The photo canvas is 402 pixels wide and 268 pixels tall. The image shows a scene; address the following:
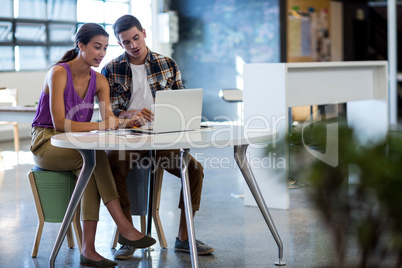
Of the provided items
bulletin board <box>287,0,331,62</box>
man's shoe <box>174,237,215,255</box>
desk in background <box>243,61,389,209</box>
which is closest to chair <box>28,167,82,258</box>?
man's shoe <box>174,237,215,255</box>

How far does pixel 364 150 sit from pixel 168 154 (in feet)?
7.95

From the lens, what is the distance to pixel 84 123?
9.16 feet

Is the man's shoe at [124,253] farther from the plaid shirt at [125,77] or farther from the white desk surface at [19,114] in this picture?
the white desk surface at [19,114]

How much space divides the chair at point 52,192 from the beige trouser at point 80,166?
0.15 feet

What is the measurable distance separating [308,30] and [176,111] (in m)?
8.42

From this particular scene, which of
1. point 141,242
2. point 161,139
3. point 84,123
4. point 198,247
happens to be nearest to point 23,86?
point 84,123

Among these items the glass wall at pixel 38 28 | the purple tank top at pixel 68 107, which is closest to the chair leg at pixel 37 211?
the purple tank top at pixel 68 107

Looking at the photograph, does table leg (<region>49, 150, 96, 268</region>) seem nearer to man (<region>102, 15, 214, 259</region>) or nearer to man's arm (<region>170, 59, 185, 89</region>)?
man (<region>102, 15, 214, 259</region>)

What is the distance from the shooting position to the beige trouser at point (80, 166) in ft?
8.79

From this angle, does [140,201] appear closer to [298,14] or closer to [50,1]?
[50,1]

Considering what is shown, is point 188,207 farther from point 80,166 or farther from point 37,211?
point 37,211

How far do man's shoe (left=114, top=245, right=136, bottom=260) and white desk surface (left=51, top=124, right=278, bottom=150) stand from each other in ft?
2.25

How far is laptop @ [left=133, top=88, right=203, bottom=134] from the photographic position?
7.98 feet

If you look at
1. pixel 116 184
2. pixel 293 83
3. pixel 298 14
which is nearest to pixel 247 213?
pixel 293 83
